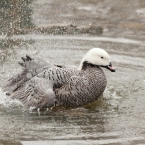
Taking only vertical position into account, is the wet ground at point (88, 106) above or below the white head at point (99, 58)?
below

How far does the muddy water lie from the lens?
7.71 meters

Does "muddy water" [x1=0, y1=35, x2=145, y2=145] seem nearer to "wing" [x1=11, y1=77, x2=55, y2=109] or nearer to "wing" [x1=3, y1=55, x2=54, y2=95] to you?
"wing" [x1=11, y1=77, x2=55, y2=109]

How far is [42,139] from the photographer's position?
7.61m

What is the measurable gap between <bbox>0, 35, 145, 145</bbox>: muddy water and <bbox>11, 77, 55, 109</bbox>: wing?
139 mm

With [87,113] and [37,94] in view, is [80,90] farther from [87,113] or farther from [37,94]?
[37,94]

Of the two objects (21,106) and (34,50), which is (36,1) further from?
(21,106)

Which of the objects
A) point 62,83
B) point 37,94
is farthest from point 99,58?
point 37,94

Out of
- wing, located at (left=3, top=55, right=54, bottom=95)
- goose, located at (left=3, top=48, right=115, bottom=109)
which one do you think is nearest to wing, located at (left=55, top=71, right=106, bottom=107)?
goose, located at (left=3, top=48, right=115, bottom=109)

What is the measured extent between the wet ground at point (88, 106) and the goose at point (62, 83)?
0.16 meters

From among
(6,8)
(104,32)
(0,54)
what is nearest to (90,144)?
(0,54)

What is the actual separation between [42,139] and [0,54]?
4099 mm

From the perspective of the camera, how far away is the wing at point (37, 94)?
8.90m

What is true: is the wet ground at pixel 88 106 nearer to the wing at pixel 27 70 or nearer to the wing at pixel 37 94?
the wing at pixel 37 94

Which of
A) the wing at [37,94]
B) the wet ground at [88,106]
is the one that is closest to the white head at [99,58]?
the wet ground at [88,106]
